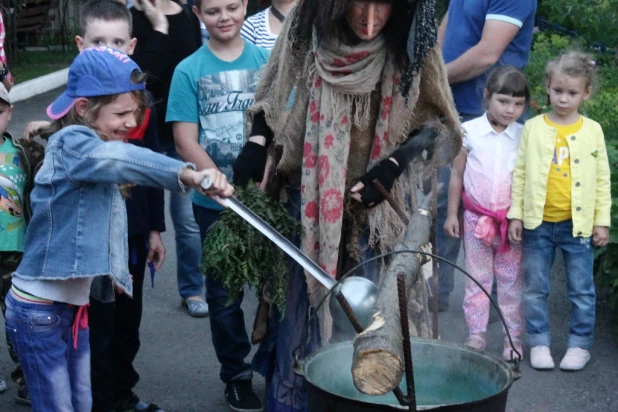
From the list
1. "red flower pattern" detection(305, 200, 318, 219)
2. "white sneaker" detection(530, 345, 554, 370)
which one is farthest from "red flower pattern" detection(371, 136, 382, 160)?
"white sneaker" detection(530, 345, 554, 370)

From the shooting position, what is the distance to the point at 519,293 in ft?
16.4

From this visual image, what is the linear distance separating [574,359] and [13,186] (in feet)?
9.36

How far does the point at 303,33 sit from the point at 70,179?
39.4 inches

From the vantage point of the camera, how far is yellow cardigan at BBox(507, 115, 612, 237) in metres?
4.71

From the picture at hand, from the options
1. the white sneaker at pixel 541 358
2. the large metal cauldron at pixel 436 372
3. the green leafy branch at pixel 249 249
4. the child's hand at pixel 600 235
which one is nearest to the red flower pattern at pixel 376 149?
the green leafy branch at pixel 249 249

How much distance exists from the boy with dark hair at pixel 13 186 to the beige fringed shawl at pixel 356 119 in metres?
0.96

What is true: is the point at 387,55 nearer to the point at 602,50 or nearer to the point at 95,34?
the point at 95,34

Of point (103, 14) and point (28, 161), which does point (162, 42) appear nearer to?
point (103, 14)

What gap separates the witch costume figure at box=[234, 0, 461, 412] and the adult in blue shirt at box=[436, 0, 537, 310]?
1.52m

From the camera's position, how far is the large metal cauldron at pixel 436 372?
2.86 m

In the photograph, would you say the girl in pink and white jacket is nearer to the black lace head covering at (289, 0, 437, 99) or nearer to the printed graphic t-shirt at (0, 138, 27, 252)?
the black lace head covering at (289, 0, 437, 99)

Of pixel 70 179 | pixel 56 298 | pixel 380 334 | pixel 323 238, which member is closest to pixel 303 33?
pixel 323 238

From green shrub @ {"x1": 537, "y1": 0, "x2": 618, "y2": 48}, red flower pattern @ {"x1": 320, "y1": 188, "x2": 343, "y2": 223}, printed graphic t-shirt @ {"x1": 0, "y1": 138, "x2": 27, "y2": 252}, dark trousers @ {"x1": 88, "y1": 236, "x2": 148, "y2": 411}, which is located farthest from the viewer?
green shrub @ {"x1": 537, "y1": 0, "x2": 618, "y2": 48}

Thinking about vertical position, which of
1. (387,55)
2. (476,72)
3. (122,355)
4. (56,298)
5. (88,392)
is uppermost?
(387,55)
